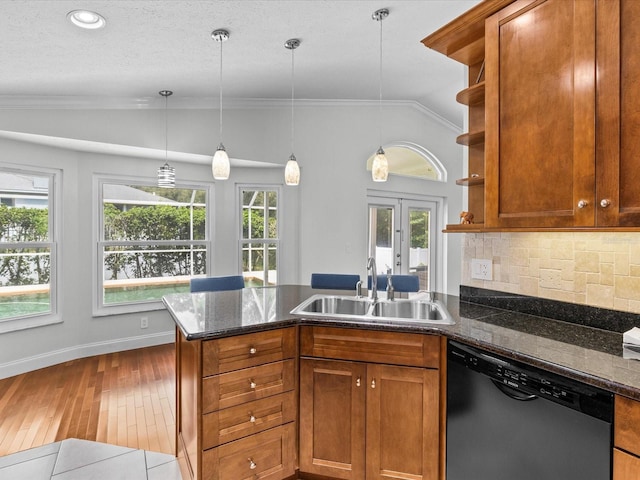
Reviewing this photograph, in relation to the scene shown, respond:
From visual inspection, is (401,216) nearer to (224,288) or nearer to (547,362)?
(224,288)

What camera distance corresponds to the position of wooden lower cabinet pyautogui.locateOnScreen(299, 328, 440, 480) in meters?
1.78

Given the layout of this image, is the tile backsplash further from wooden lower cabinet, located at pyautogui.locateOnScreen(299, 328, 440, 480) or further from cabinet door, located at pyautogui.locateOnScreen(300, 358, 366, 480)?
cabinet door, located at pyautogui.locateOnScreen(300, 358, 366, 480)

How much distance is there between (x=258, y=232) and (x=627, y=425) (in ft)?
13.1

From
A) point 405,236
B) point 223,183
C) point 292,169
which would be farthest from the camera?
point 405,236

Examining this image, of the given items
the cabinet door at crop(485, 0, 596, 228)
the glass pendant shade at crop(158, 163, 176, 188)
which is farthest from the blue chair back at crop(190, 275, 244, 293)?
the cabinet door at crop(485, 0, 596, 228)

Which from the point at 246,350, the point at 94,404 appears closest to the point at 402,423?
the point at 246,350

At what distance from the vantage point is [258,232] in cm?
470

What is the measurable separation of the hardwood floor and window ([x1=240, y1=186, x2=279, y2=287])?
1363mm

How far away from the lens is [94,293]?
4098mm

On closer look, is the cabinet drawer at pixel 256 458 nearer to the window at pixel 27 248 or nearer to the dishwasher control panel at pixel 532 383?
the dishwasher control panel at pixel 532 383

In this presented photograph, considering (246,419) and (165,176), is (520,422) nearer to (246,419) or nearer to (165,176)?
(246,419)

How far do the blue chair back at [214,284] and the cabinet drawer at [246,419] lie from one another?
1.38 metres

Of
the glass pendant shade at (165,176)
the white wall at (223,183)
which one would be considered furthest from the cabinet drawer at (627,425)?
the glass pendant shade at (165,176)

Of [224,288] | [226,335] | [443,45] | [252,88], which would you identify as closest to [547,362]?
[226,335]
